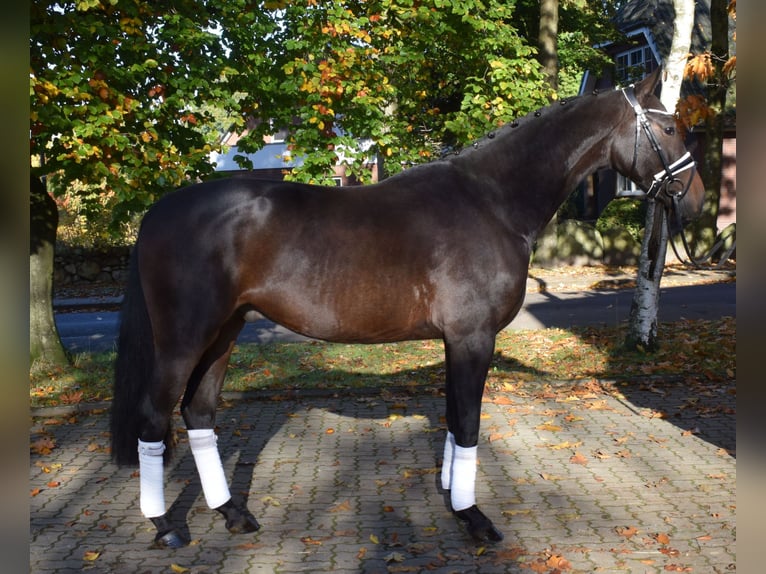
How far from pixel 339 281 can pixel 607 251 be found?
62.7 feet

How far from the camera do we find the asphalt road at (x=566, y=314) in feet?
42.4

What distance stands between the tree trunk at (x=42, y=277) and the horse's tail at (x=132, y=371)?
540 centimetres

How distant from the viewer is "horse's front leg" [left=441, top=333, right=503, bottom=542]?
458 cm

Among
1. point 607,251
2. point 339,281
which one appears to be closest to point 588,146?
point 339,281

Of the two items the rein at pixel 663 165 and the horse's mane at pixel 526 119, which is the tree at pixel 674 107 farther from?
the horse's mane at pixel 526 119

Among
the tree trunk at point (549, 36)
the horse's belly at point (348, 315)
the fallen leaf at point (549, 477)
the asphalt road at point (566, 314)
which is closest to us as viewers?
the horse's belly at point (348, 315)

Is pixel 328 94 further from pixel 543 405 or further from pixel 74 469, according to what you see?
pixel 74 469

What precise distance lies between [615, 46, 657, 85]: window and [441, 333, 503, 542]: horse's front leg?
26.0 m

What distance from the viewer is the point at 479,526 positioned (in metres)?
4.54

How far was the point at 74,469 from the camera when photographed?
623 cm

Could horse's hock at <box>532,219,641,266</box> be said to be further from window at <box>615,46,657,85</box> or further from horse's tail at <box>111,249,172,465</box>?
horse's tail at <box>111,249,172,465</box>

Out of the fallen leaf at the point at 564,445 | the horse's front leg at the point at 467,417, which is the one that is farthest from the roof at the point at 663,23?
the horse's front leg at the point at 467,417

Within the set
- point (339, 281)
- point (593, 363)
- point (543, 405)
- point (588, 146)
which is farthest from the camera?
point (593, 363)

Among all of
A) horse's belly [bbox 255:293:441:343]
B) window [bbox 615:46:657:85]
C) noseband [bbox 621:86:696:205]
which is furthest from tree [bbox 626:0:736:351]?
window [bbox 615:46:657:85]
